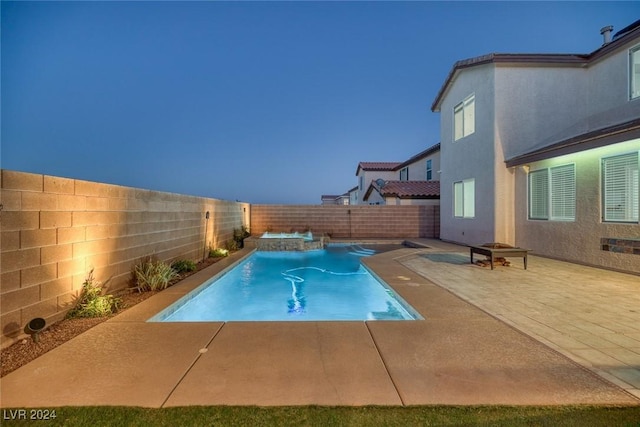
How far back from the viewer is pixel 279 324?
13.7 feet

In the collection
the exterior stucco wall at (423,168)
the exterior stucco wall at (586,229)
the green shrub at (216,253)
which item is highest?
the exterior stucco wall at (423,168)

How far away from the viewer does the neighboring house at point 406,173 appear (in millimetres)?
18422

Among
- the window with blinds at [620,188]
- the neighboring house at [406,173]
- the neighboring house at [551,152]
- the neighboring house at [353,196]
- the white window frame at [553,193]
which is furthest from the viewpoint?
the neighboring house at [353,196]

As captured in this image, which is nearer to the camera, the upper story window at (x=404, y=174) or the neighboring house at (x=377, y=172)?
the upper story window at (x=404, y=174)

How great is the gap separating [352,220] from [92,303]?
13795 millimetres

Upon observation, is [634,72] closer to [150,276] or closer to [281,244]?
[281,244]

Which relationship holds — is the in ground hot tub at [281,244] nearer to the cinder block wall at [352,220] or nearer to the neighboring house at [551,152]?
the cinder block wall at [352,220]

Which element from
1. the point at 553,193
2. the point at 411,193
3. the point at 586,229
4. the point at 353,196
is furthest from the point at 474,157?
the point at 353,196

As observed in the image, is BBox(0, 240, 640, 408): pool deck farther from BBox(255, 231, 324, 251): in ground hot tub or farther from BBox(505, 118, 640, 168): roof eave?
BBox(255, 231, 324, 251): in ground hot tub

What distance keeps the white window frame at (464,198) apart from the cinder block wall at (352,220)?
3.18 metres

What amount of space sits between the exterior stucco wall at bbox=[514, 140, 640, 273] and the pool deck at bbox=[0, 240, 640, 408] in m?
2.97

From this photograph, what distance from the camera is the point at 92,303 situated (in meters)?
4.48

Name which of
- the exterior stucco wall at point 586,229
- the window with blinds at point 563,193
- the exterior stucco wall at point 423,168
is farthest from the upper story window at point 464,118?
the exterior stucco wall at point 423,168

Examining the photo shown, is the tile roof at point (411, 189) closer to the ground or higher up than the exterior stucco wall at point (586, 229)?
higher up
